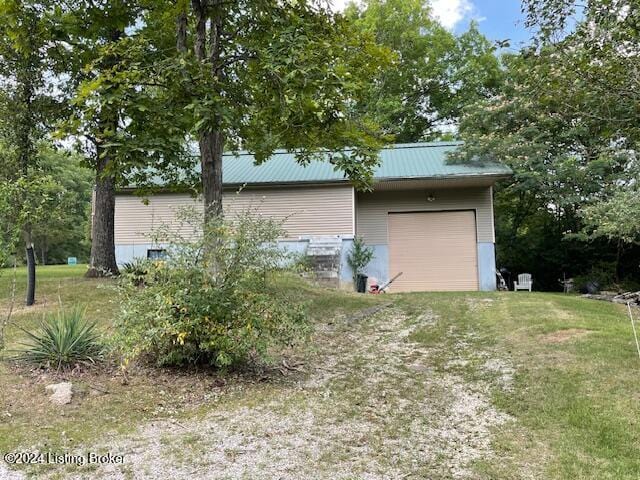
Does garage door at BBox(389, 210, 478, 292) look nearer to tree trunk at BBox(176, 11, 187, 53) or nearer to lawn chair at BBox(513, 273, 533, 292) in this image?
lawn chair at BBox(513, 273, 533, 292)

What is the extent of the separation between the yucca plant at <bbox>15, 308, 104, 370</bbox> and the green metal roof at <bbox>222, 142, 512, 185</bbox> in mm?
8335

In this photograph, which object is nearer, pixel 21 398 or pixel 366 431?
pixel 366 431

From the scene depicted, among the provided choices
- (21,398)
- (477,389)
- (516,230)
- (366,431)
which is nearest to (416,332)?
(477,389)

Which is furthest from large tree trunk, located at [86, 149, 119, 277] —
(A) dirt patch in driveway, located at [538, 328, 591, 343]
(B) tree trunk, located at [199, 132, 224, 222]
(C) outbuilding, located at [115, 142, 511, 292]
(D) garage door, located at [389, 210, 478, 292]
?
(A) dirt patch in driveway, located at [538, 328, 591, 343]

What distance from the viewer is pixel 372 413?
420cm

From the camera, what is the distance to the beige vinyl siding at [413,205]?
14.1m

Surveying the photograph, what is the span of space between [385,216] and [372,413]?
10.7m

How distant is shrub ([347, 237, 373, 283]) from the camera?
44.1ft

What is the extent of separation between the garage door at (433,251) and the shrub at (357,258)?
1285 mm

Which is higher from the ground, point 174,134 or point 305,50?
point 305,50

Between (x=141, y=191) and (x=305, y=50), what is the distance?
4832 millimetres

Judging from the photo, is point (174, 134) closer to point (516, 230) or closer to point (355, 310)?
point (355, 310)

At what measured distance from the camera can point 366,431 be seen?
3.80m

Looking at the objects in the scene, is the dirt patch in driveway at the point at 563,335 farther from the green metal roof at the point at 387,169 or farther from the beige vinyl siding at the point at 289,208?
the beige vinyl siding at the point at 289,208
